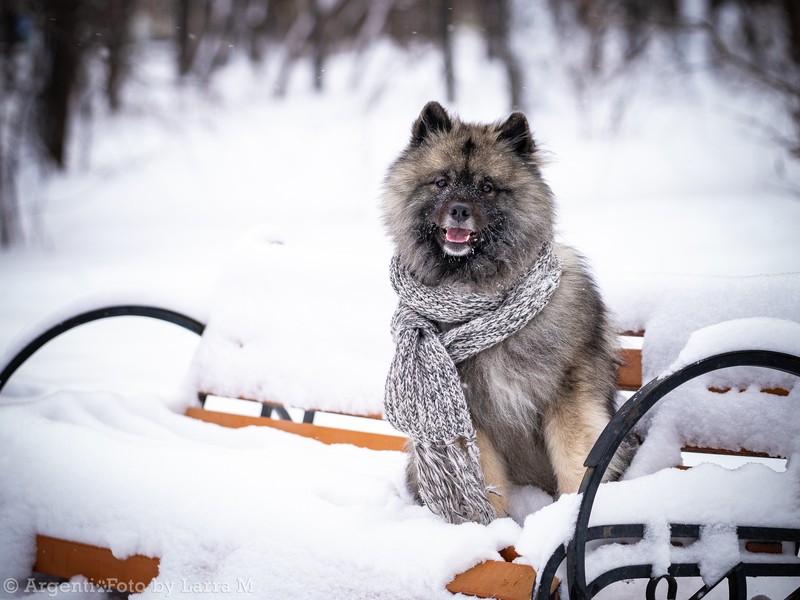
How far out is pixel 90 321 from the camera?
3.05m

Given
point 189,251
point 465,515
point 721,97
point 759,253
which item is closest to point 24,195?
point 189,251

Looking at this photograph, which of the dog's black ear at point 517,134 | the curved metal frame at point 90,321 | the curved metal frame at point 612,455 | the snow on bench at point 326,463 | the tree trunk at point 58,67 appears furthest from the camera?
the tree trunk at point 58,67

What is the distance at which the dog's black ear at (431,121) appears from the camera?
242 cm

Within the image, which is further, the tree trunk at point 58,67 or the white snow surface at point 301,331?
the tree trunk at point 58,67

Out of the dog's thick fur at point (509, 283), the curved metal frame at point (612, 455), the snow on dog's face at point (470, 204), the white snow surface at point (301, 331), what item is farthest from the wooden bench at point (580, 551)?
the white snow surface at point (301, 331)

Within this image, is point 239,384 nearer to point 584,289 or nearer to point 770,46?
point 584,289

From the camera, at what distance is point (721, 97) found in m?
13.6

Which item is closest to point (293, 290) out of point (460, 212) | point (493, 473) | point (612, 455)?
point (460, 212)

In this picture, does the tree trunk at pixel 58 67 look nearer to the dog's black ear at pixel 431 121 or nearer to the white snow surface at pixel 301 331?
the white snow surface at pixel 301 331

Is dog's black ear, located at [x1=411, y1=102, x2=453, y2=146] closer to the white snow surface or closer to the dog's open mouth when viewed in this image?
the dog's open mouth

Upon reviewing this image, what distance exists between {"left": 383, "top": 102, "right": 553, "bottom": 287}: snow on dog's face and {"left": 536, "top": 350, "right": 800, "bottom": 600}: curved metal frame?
707 mm

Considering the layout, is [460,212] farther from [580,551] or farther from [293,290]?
[293,290]

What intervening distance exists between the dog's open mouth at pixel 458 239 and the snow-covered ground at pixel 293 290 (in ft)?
1.39

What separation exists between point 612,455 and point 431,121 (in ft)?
4.42
